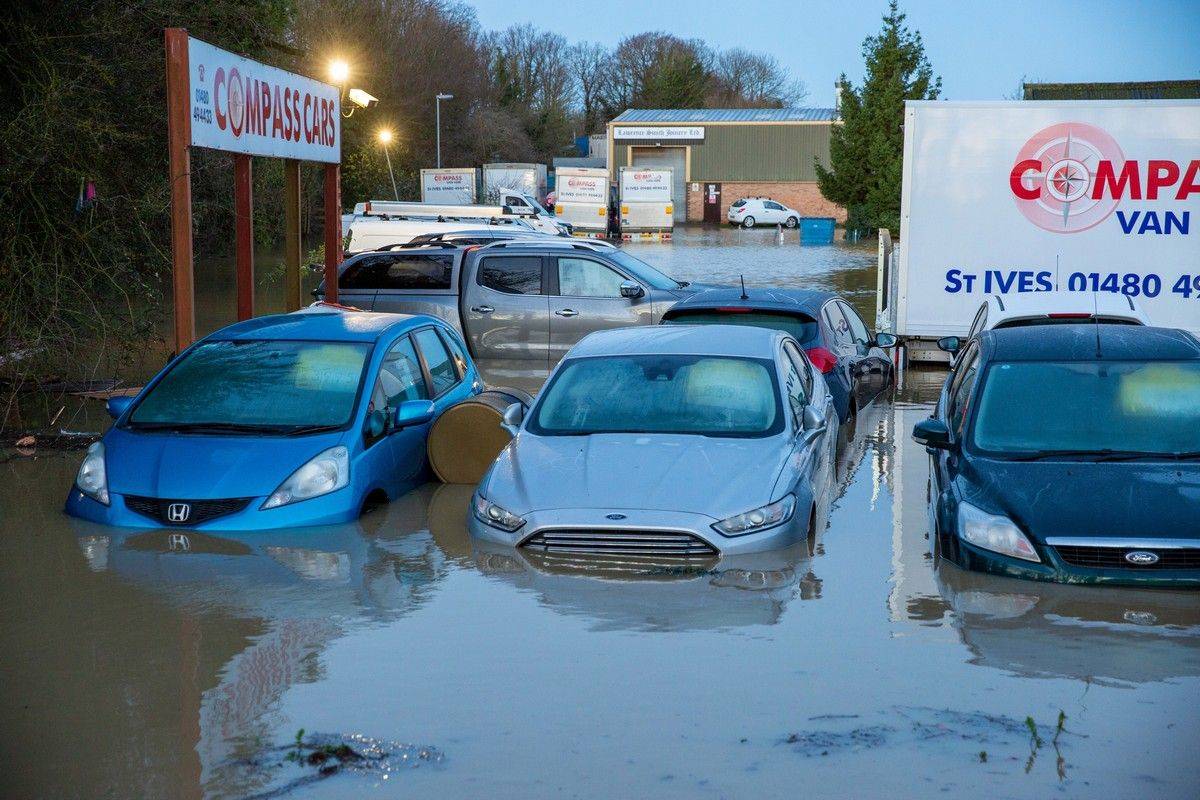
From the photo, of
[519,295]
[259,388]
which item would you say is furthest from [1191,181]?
[259,388]

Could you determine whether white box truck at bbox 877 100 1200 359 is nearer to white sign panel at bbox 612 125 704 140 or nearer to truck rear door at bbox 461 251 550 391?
truck rear door at bbox 461 251 550 391

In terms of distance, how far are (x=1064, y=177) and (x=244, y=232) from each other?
9.03 m

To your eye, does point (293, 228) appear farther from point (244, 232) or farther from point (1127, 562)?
point (1127, 562)

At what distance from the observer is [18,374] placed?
39.8 ft

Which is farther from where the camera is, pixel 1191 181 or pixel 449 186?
pixel 449 186

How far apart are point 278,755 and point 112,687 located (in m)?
1.26

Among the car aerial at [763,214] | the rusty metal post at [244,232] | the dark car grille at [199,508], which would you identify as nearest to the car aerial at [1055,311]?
the dark car grille at [199,508]

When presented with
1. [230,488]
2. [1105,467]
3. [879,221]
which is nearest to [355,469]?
[230,488]

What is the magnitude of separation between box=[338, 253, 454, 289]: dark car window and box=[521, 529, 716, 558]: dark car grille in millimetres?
9350

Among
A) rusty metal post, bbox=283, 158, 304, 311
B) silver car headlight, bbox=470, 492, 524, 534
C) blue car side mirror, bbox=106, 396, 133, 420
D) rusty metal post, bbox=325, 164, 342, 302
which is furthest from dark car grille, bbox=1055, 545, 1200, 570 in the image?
rusty metal post, bbox=325, 164, 342, 302

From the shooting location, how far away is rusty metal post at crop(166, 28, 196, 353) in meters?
11.1

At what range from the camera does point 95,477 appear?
8.86 m

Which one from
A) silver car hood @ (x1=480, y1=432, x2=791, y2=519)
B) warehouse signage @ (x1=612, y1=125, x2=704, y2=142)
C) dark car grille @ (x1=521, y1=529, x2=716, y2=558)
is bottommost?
dark car grille @ (x1=521, y1=529, x2=716, y2=558)

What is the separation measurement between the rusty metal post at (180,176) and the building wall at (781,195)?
6603cm
